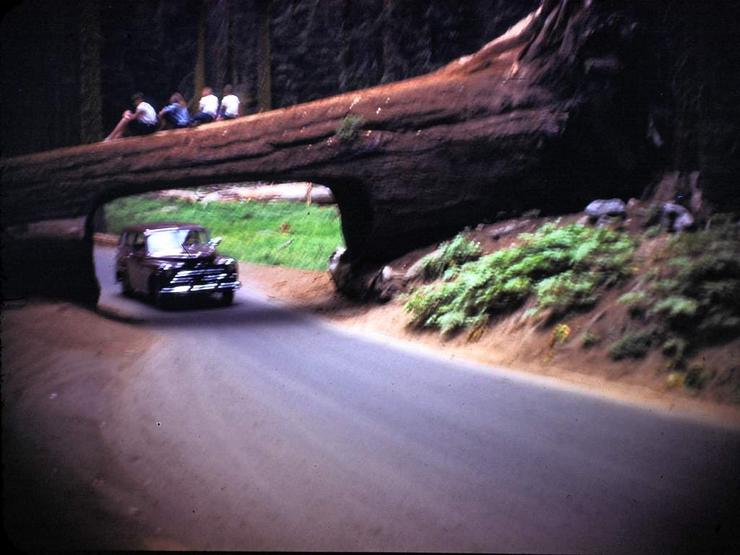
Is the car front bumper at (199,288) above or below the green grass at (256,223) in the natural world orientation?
below

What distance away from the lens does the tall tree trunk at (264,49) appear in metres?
6.00

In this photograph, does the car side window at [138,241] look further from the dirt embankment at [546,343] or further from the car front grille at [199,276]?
the dirt embankment at [546,343]

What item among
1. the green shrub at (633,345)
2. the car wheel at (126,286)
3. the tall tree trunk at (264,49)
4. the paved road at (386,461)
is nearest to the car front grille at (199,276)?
the car wheel at (126,286)

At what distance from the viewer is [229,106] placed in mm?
7402

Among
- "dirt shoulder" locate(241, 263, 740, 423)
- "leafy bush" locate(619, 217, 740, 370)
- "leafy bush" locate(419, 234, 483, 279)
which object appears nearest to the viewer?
"dirt shoulder" locate(241, 263, 740, 423)

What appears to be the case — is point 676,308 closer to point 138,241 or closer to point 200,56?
point 200,56

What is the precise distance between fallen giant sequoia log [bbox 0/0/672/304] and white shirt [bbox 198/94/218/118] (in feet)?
2.51

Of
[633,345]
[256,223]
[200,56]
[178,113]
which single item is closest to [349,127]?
[256,223]

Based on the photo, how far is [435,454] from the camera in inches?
164

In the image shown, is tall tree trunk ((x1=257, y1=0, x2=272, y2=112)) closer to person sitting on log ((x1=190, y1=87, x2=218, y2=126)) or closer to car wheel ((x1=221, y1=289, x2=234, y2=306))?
person sitting on log ((x1=190, y1=87, x2=218, y2=126))

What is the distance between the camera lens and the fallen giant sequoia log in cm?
842

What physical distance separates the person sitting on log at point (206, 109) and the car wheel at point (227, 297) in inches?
81.6

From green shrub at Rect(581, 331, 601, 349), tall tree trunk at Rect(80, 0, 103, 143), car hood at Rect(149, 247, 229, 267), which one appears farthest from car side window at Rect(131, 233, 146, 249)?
green shrub at Rect(581, 331, 601, 349)

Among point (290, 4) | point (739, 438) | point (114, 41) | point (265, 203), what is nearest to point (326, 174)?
point (265, 203)
